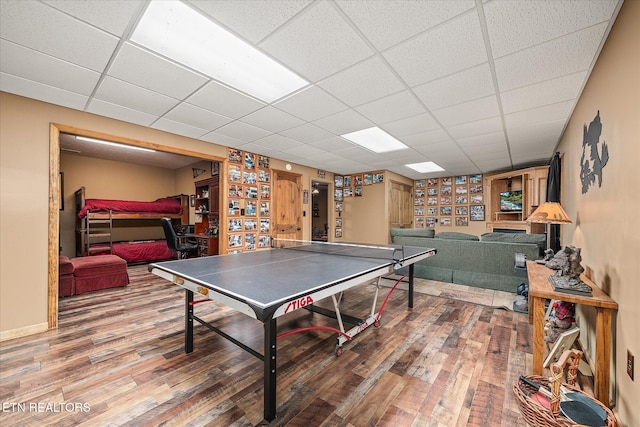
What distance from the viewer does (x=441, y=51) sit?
6.28 feet

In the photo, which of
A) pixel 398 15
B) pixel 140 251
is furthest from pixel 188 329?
pixel 140 251

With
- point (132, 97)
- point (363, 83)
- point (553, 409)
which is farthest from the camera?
point (132, 97)

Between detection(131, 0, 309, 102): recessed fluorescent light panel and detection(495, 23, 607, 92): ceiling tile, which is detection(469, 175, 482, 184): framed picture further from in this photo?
detection(131, 0, 309, 102): recessed fluorescent light panel

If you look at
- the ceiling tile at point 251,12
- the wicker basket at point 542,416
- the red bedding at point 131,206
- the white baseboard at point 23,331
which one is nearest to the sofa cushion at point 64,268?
the white baseboard at point 23,331

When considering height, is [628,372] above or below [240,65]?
below

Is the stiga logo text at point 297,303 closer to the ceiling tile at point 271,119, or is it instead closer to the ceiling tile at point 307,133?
the ceiling tile at point 271,119

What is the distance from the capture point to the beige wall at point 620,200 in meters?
1.30

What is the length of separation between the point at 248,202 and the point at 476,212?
6.75 meters

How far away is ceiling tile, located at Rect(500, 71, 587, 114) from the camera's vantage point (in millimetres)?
2309

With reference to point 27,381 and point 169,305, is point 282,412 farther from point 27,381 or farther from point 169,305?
point 169,305

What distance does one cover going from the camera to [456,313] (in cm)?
316

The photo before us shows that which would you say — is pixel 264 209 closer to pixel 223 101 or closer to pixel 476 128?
pixel 223 101

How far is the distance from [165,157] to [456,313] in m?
7.30

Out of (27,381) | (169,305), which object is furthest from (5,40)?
(169,305)
